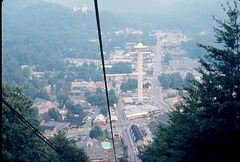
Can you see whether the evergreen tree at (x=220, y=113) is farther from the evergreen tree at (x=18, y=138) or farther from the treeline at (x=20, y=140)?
the evergreen tree at (x=18, y=138)

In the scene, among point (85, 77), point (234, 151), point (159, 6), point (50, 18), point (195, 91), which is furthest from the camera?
point (159, 6)

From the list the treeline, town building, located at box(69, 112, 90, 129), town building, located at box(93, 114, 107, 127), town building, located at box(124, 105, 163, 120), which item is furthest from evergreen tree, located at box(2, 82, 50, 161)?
town building, located at box(124, 105, 163, 120)

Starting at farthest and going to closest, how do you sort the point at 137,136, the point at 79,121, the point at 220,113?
the point at 79,121 → the point at 137,136 → the point at 220,113

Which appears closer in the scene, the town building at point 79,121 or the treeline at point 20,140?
the treeline at point 20,140

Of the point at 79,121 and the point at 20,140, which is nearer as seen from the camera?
the point at 20,140

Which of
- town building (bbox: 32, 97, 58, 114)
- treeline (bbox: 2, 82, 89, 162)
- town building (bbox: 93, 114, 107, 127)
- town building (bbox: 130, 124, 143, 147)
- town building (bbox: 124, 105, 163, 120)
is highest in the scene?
treeline (bbox: 2, 82, 89, 162)

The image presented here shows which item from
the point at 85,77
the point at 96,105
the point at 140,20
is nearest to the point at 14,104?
the point at 96,105

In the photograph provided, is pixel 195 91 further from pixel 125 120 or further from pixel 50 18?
pixel 50 18

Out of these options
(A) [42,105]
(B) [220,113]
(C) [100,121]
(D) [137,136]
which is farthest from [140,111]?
(B) [220,113]

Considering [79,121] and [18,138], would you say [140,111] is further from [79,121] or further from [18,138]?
[18,138]

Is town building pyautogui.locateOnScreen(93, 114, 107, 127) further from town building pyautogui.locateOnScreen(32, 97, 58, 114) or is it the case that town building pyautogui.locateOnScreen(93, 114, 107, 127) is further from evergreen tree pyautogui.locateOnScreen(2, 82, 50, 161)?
evergreen tree pyautogui.locateOnScreen(2, 82, 50, 161)

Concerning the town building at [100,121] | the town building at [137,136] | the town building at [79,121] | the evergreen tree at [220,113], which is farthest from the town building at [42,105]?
the evergreen tree at [220,113]
